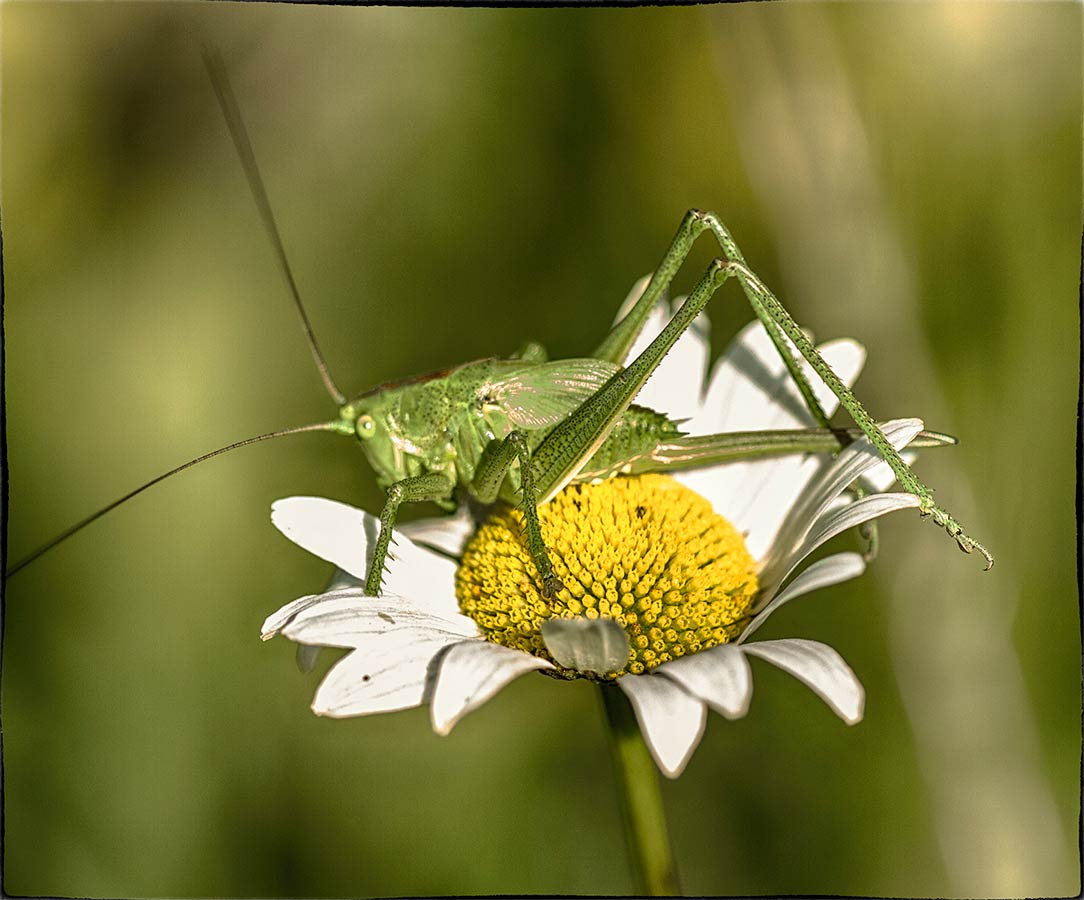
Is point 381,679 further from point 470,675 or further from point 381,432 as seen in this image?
point 381,432

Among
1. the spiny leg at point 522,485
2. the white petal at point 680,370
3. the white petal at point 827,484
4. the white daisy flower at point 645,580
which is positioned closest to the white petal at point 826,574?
the white daisy flower at point 645,580

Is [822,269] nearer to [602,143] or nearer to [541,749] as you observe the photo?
[602,143]

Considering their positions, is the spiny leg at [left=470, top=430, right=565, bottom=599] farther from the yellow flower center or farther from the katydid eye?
the katydid eye

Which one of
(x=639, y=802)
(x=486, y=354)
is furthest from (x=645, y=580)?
(x=486, y=354)

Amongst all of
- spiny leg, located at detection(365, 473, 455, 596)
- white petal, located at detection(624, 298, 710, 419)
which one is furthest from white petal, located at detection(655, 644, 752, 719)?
white petal, located at detection(624, 298, 710, 419)

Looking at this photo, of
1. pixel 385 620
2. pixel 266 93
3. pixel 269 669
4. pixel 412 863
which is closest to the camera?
pixel 385 620

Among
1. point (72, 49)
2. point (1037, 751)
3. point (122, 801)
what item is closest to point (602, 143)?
point (72, 49)
